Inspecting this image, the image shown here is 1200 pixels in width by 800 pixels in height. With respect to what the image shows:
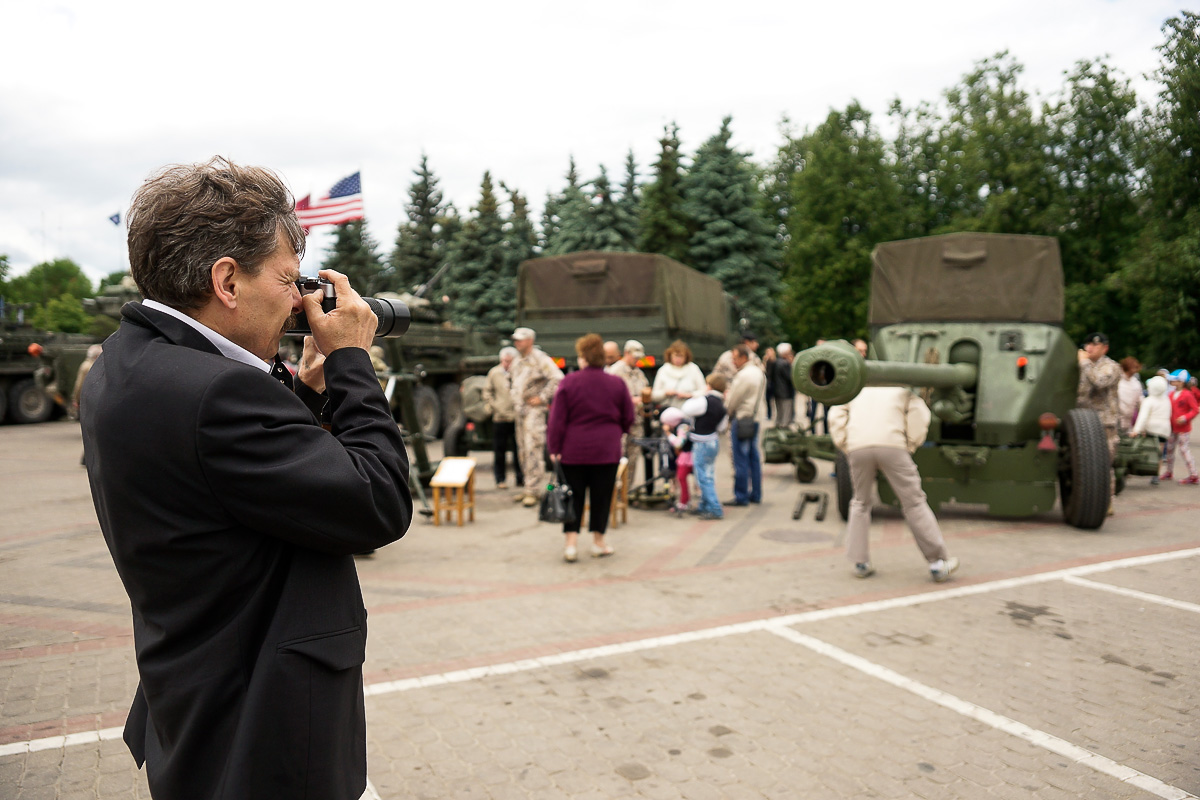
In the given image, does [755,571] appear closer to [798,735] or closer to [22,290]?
[798,735]

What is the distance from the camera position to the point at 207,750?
1.59 metres

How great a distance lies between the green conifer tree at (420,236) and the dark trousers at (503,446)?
1207 inches

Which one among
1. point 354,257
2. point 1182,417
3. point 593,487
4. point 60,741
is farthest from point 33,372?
point 354,257

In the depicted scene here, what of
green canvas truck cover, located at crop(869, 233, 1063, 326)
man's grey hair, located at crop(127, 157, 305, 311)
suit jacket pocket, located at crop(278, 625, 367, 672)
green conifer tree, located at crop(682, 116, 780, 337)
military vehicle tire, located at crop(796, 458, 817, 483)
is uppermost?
green conifer tree, located at crop(682, 116, 780, 337)

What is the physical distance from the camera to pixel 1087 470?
8.40m

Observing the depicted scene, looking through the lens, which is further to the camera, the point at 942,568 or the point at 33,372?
the point at 33,372

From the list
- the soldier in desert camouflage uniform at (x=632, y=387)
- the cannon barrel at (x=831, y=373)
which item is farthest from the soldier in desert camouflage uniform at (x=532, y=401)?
the cannon barrel at (x=831, y=373)

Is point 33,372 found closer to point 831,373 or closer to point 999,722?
point 831,373

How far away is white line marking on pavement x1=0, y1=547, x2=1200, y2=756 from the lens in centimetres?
396

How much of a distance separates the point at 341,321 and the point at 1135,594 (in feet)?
21.0

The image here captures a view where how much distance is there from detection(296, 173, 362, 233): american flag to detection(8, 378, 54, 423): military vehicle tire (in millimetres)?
9920

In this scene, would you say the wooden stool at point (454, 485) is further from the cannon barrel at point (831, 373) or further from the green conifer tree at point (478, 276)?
the green conifer tree at point (478, 276)

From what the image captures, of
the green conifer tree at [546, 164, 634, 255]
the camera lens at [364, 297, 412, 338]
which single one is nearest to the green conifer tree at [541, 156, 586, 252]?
the green conifer tree at [546, 164, 634, 255]

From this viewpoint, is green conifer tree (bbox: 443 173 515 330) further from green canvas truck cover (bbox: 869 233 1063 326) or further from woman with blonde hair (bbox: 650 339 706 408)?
green canvas truck cover (bbox: 869 233 1063 326)
